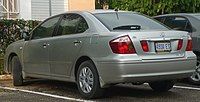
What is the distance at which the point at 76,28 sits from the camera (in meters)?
8.65

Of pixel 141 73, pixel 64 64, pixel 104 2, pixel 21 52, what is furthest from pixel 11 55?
pixel 104 2

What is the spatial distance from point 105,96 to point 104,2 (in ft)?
83.5

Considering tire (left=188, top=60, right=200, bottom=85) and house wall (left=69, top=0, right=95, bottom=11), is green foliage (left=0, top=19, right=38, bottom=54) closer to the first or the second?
house wall (left=69, top=0, right=95, bottom=11)

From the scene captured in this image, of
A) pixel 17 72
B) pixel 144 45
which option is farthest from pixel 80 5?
pixel 144 45

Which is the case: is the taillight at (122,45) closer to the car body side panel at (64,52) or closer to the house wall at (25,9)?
the car body side panel at (64,52)

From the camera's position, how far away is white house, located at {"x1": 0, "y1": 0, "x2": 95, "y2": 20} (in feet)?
53.3

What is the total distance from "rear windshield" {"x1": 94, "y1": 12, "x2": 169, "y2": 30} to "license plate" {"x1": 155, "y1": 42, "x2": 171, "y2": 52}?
0.52 meters

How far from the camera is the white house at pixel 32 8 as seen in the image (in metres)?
16.2

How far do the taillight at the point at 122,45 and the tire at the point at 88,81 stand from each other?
1.90 ft

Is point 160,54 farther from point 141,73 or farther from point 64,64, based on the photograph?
point 64,64

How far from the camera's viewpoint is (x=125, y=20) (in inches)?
332

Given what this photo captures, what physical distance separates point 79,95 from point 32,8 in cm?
835

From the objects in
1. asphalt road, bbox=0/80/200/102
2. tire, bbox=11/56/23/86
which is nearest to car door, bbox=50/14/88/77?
asphalt road, bbox=0/80/200/102

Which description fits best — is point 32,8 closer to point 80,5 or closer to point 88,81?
point 80,5
